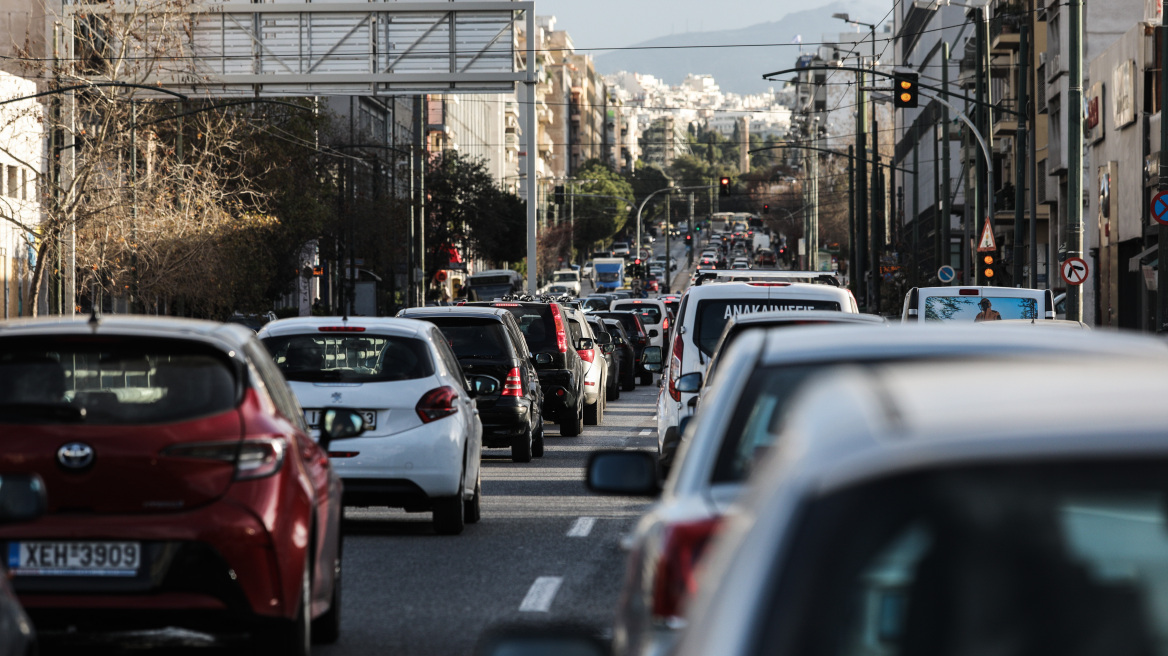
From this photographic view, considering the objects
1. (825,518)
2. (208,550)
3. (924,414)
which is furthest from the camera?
(208,550)

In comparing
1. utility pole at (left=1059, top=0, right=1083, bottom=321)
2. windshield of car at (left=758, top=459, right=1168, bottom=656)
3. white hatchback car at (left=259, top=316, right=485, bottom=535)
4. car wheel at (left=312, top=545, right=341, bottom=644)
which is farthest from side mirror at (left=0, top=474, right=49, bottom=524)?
utility pole at (left=1059, top=0, right=1083, bottom=321)

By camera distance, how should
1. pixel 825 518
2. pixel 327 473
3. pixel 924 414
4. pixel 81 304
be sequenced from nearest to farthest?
pixel 825 518 < pixel 924 414 < pixel 327 473 < pixel 81 304

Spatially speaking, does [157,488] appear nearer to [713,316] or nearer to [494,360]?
[713,316]

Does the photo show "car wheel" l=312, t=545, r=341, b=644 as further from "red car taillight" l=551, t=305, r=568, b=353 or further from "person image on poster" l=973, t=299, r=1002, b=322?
"person image on poster" l=973, t=299, r=1002, b=322

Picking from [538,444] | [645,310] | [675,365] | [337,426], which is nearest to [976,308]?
[538,444]

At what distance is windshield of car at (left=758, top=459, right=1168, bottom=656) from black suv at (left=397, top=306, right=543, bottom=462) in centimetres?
1627

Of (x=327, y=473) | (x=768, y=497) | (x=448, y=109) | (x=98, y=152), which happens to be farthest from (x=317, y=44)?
(x=448, y=109)

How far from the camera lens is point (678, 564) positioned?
3896 millimetres

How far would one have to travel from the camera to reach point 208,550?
709 cm

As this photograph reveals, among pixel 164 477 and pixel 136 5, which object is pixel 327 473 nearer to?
pixel 164 477

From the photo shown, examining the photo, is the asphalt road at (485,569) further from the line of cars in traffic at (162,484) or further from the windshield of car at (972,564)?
the windshield of car at (972,564)

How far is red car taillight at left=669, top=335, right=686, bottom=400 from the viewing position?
594 inches

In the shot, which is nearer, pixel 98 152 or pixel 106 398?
pixel 106 398

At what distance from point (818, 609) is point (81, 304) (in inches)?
→ 2105
